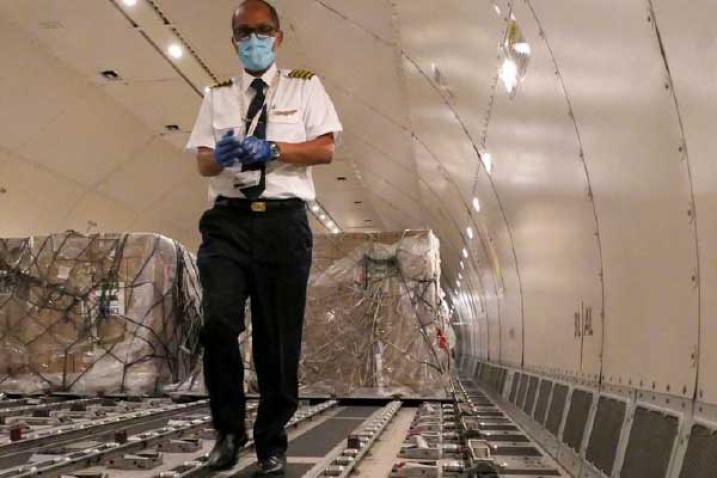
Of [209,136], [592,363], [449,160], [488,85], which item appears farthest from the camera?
[449,160]

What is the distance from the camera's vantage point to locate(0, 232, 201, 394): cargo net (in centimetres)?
733

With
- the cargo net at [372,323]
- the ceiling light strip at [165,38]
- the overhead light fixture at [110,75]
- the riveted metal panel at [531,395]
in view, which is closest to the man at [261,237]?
the riveted metal panel at [531,395]

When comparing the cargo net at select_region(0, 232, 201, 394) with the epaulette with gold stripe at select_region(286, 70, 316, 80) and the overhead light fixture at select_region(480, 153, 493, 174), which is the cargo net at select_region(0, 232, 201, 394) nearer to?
the overhead light fixture at select_region(480, 153, 493, 174)

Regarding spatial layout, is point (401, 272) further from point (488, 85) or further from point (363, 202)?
point (363, 202)

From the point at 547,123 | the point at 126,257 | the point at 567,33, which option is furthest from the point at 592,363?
the point at 126,257

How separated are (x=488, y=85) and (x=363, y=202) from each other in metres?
10.0

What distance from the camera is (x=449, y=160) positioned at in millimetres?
7621

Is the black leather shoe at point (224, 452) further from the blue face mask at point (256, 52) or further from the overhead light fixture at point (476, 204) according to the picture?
the overhead light fixture at point (476, 204)

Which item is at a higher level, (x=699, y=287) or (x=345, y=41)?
(x=345, y=41)

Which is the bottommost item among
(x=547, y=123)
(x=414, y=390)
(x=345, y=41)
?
(x=414, y=390)

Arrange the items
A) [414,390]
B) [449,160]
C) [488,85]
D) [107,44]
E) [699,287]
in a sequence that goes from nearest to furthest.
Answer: [699,287] < [488,85] < [414,390] < [449,160] < [107,44]

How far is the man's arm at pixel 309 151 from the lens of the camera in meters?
2.82

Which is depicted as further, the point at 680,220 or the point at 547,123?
the point at 547,123

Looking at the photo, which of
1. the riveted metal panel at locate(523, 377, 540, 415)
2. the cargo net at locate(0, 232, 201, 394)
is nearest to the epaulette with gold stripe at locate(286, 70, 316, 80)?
the riveted metal panel at locate(523, 377, 540, 415)
